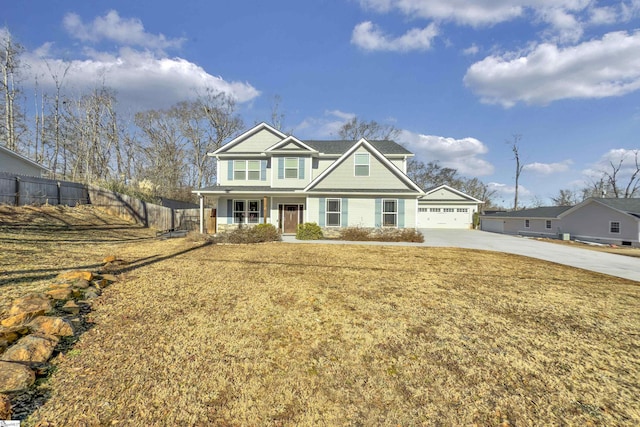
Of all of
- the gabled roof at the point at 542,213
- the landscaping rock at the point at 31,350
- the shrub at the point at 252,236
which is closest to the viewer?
the landscaping rock at the point at 31,350

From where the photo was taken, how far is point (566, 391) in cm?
256

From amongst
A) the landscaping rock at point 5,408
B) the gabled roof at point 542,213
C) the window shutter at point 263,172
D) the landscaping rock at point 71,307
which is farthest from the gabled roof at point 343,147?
the landscaping rock at point 5,408

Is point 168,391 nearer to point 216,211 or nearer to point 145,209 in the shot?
point 216,211

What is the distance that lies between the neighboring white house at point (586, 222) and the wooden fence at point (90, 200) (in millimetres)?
29540

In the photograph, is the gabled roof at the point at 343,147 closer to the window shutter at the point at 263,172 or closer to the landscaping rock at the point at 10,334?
the window shutter at the point at 263,172

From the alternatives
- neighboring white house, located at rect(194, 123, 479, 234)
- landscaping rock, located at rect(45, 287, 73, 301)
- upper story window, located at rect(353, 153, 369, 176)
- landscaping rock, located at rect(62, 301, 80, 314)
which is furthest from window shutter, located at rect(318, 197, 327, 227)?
landscaping rock, located at rect(62, 301, 80, 314)

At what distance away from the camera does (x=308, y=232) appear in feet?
47.5

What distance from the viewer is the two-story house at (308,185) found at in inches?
608

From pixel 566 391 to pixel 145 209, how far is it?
73.5ft

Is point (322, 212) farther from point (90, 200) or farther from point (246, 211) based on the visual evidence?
point (90, 200)

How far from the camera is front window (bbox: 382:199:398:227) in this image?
1543 cm

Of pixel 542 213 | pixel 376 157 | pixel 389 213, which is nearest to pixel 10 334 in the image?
pixel 389 213

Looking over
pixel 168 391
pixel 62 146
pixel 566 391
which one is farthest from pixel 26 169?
pixel 566 391

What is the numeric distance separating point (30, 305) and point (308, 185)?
12.8 metres
